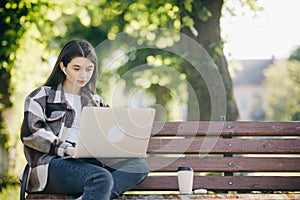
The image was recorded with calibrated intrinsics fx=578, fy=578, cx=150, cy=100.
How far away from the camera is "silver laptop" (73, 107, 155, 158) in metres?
3.39

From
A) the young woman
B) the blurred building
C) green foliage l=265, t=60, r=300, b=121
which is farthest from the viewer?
the blurred building

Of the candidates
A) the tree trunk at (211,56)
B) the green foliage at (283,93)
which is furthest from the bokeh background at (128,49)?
the green foliage at (283,93)

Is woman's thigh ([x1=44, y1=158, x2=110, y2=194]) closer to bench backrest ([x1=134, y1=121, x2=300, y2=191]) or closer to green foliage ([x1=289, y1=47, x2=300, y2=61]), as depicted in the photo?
bench backrest ([x1=134, y1=121, x2=300, y2=191])

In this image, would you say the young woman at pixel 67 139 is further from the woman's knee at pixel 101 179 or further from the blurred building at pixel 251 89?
the blurred building at pixel 251 89

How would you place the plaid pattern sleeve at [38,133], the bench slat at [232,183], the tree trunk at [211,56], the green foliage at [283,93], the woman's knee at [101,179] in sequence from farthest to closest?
the green foliage at [283,93] < the tree trunk at [211,56] < the bench slat at [232,183] < the plaid pattern sleeve at [38,133] < the woman's knee at [101,179]

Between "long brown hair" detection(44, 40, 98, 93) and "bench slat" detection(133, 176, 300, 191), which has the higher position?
"long brown hair" detection(44, 40, 98, 93)

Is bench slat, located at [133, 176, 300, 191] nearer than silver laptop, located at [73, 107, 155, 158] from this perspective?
No

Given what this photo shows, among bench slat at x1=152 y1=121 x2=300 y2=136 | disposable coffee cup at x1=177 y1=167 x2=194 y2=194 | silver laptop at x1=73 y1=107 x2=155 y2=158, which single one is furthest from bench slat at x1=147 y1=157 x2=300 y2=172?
silver laptop at x1=73 y1=107 x2=155 y2=158

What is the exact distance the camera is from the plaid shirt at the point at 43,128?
3.59 metres

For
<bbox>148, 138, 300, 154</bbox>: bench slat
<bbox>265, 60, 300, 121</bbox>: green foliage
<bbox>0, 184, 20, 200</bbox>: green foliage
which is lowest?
<bbox>0, 184, 20, 200</bbox>: green foliage

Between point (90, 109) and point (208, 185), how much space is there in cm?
127

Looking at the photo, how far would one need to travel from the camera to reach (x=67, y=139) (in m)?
3.76

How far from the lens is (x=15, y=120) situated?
1009cm

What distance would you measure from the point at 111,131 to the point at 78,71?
632mm
